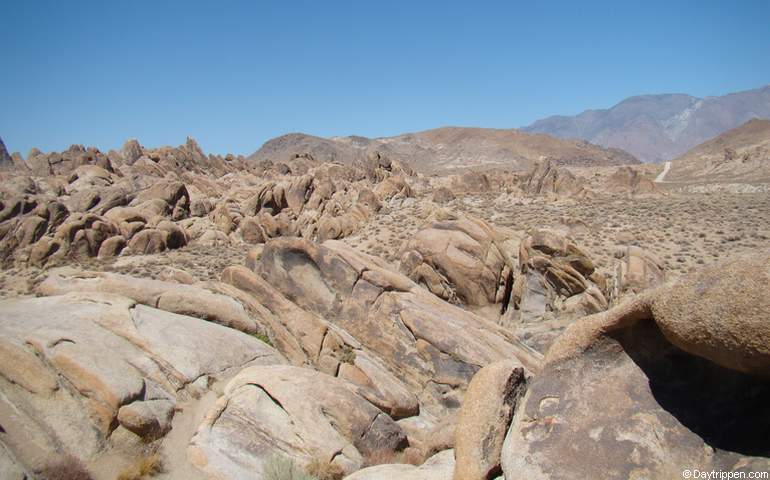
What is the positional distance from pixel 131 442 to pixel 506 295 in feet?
44.6

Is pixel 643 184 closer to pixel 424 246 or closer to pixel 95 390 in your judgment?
pixel 424 246

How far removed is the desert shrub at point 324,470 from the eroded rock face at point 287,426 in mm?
80

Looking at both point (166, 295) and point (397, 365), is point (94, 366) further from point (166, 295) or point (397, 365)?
point (397, 365)

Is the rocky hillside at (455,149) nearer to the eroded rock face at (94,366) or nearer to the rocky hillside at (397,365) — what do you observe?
the rocky hillside at (397,365)

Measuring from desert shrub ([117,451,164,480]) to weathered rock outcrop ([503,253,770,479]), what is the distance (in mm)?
5594

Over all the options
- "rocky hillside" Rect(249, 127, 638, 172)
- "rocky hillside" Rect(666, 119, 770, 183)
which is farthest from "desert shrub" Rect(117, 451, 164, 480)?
"rocky hillside" Rect(249, 127, 638, 172)

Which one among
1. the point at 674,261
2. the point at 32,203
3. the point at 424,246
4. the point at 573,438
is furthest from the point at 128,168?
the point at 573,438

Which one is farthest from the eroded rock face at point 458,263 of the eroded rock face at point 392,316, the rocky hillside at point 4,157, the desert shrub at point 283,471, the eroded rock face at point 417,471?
the rocky hillside at point 4,157

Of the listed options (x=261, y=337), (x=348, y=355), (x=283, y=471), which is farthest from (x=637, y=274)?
(x=283, y=471)

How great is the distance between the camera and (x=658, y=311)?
5.12 metres

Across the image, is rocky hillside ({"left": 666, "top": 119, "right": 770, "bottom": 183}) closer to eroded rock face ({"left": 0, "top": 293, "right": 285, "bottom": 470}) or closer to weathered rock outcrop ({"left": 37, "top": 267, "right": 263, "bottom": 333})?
weathered rock outcrop ({"left": 37, "top": 267, "right": 263, "bottom": 333})

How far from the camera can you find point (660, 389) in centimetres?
561

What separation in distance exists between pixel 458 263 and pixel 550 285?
361 cm

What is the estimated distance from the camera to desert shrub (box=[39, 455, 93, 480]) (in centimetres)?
672
